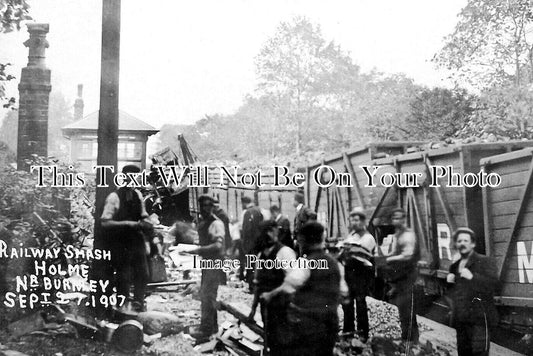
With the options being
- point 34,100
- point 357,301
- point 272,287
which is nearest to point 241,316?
point 272,287

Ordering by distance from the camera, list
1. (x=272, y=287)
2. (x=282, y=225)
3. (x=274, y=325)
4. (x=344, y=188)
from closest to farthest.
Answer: (x=274, y=325)
(x=272, y=287)
(x=282, y=225)
(x=344, y=188)

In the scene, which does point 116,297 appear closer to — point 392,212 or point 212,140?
point 212,140

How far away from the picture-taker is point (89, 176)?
4.73 m

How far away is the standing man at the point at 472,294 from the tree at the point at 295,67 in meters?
2.40

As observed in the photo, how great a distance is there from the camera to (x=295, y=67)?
17.2ft

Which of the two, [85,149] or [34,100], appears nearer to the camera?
[85,149]

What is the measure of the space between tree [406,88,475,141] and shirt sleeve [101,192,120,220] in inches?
166

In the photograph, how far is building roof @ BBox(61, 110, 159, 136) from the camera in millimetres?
4887

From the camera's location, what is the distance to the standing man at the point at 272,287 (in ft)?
13.6

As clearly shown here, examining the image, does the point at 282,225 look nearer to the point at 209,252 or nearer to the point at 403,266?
the point at 209,252

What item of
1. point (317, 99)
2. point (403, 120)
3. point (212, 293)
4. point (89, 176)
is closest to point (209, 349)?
point (212, 293)

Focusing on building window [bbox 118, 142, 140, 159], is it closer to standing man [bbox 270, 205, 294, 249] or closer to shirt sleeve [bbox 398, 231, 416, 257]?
standing man [bbox 270, 205, 294, 249]

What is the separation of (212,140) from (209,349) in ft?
7.96

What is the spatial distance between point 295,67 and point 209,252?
2490 millimetres
